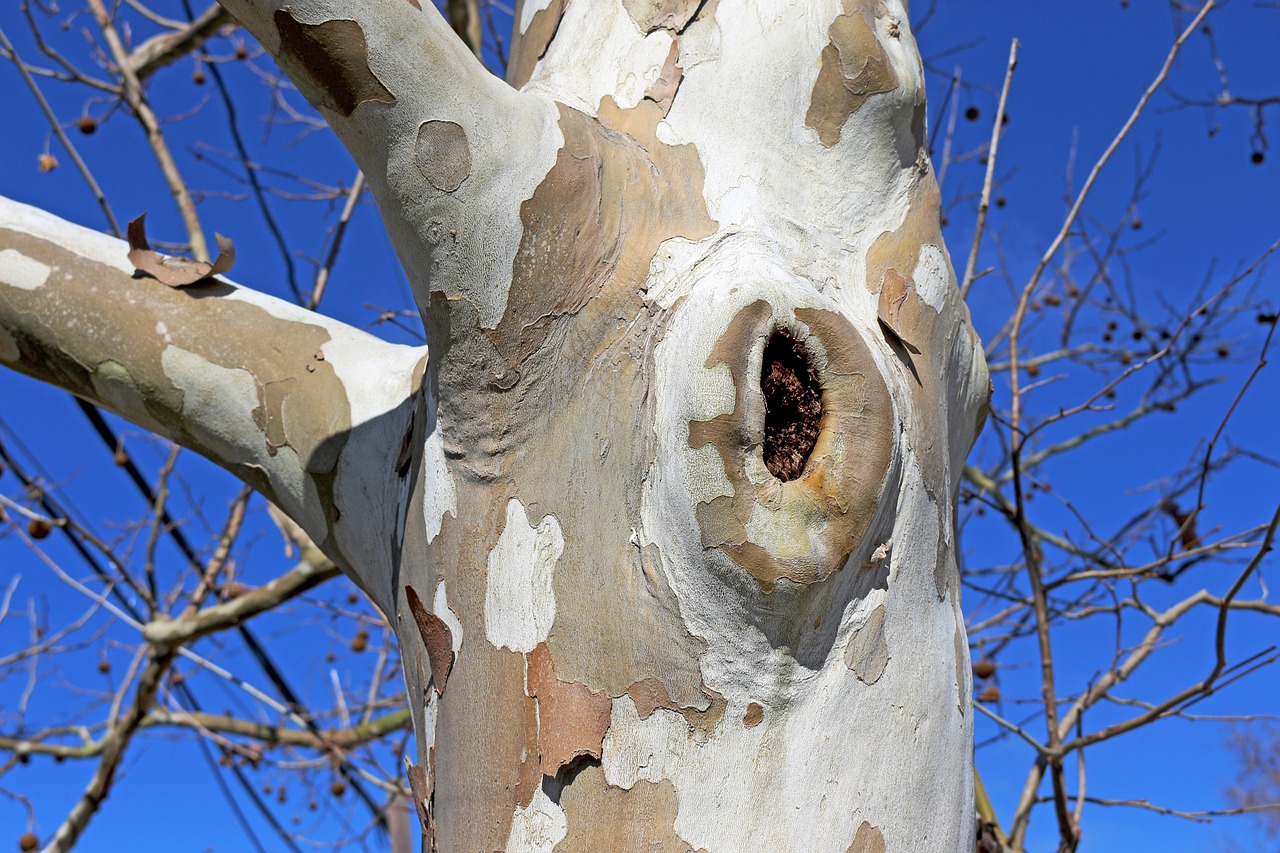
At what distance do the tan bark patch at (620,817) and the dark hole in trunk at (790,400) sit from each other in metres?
0.26

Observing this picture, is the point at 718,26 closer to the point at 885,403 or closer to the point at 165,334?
the point at 885,403

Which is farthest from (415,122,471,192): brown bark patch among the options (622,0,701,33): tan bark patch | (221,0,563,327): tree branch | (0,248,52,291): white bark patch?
(0,248,52,291): white bark patch

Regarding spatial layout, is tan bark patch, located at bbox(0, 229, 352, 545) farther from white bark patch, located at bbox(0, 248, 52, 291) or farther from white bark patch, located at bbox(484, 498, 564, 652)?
white bark patch, located at bbox(484, 498, 564, 652)

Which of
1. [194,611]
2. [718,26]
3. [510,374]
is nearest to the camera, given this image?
[510,374]

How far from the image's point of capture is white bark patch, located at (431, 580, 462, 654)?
88cm

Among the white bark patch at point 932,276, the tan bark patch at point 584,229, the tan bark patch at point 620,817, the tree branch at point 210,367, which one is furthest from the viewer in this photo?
the tree branch at point 210,367

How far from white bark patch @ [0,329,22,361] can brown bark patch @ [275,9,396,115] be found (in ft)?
1.73

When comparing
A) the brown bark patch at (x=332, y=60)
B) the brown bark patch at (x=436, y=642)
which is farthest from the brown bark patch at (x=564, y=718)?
the brown bark patch at (x=332, y=60)

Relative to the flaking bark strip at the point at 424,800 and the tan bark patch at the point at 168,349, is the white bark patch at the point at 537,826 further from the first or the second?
the tan bark patch at the point at 168,349

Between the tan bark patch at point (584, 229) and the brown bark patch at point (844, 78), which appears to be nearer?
the tan bark patch at point (584, 229)

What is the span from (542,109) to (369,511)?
0.44m

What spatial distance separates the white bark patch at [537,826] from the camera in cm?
78

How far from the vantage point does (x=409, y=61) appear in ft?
2.78

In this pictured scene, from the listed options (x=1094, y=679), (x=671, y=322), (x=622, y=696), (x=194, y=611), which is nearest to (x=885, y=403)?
(x=671, y=322)
